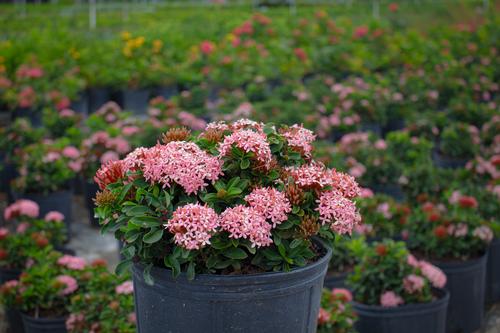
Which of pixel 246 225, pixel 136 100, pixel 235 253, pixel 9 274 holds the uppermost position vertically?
pixel 246 225

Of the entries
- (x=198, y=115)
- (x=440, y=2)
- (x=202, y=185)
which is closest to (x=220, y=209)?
(x=202, y=185)

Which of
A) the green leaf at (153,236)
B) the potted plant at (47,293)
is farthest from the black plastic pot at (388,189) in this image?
the green leaf at (153,236)

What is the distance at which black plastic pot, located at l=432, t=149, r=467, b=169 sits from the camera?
20.5 ft

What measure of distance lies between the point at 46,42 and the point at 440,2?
13282mm

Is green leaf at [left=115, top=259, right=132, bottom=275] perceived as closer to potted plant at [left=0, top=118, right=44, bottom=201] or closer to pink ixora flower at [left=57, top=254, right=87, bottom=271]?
pink ixora flower at [left=57, top=254, right=87, bottom=271]

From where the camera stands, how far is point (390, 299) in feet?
11.1

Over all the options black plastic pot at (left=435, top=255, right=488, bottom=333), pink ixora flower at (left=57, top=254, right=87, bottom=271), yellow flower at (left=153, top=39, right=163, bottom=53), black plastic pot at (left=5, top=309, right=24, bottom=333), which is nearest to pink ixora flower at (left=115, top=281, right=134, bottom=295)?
pink ixora flower at (left=57, top=254, right=87, bottom=271)

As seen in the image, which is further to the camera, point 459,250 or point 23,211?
point 23,211

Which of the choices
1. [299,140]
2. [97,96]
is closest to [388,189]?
[299,140]

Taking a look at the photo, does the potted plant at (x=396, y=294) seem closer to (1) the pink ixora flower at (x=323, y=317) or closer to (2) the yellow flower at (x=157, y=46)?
(1) the pink ixora flower at (x=323, y=317)

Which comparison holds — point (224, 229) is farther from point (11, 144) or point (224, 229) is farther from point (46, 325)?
point (11, 144)

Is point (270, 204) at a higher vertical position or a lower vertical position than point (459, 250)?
higher

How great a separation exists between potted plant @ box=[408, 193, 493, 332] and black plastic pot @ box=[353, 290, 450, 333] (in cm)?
39

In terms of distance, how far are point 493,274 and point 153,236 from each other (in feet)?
9.49
